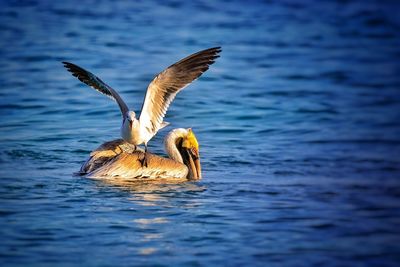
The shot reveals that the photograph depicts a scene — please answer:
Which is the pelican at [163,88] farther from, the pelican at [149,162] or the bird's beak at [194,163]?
the bird's beak at [194,163]

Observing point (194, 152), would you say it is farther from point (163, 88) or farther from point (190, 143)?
point (163, 88)

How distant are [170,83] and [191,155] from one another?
0.91m

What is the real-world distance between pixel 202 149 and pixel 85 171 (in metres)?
2.34

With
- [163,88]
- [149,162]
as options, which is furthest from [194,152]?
[163,88]

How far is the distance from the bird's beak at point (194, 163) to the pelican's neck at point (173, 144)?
13 centimetres

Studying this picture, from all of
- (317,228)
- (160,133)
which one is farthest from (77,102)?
(317,228)

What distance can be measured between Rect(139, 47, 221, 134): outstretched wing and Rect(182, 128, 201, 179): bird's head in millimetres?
512

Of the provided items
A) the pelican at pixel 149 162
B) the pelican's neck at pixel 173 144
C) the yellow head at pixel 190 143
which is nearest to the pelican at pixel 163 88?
the pelican at pixel 149 162

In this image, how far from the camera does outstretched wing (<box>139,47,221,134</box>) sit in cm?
1088

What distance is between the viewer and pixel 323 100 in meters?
16.1

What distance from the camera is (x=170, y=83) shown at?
11008 millimetres

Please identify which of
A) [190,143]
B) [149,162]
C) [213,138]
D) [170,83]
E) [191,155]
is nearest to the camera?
[149,162]

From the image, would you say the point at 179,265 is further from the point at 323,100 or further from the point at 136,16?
the point at 136,16

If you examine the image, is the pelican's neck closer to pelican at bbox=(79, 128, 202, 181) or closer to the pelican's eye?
pelican at bbox=(79, 128, 202, 181)
